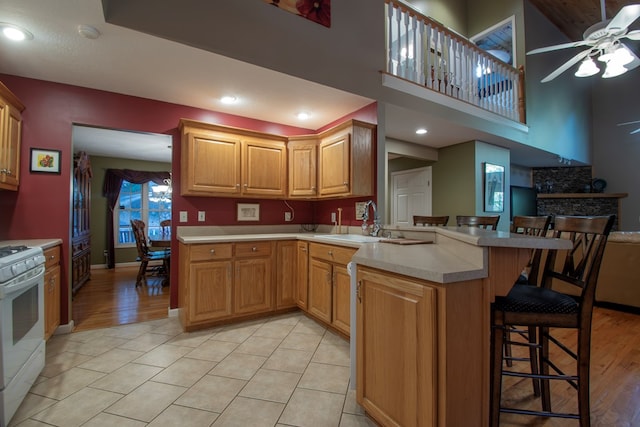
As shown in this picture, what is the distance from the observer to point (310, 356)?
2.30 meters

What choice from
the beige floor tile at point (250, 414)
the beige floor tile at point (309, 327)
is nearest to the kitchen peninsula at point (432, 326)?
the beige floor tile at point (250, 414)

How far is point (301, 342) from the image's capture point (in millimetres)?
2561

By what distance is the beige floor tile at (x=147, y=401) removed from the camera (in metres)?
1.62

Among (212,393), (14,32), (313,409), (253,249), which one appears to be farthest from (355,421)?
(14,32)

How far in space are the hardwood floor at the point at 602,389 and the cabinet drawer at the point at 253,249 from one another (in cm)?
227

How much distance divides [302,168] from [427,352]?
278 centimetres

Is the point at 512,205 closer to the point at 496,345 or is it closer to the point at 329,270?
the point at 329,270

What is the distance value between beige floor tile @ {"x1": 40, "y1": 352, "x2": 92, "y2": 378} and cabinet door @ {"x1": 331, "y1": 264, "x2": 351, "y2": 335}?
6.65 ft

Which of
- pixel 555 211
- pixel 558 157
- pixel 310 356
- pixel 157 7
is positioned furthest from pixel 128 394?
pixel 555 211

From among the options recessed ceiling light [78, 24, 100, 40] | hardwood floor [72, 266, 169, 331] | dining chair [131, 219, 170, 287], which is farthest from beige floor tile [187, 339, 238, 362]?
dining chair [131, 219, 170, 287]

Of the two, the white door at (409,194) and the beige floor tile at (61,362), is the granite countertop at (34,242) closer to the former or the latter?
the beige floor tile at (61,362)

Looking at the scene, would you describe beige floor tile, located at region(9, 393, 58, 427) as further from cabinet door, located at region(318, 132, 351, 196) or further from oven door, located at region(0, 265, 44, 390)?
cabinet door, located at region(318, 132, 351, 196)

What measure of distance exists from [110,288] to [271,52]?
14.1 feet

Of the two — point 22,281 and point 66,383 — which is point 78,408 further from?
point 22,281
